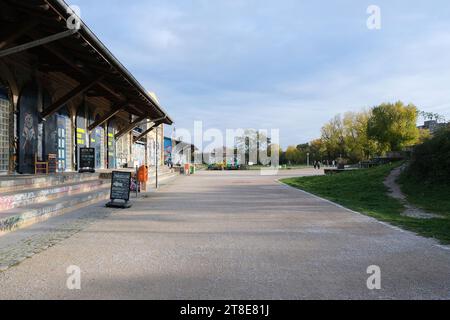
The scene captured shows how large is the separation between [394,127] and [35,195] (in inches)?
1660

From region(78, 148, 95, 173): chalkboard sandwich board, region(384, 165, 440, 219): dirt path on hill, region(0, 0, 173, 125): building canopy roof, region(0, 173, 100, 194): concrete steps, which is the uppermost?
region(0, 0, 173, 125): building canopy roof

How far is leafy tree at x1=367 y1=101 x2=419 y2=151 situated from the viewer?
43.1 metres

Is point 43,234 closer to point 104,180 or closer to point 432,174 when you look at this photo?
point 104,180

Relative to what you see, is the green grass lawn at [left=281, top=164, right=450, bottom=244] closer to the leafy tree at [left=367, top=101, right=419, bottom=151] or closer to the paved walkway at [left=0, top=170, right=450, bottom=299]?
the paved walkway at [left=0, top=170, right=450, bottom=299]

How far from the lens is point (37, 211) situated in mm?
7906

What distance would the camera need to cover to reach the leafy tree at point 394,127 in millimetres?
43094

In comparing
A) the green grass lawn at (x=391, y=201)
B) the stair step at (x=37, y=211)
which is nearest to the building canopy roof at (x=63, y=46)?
the stair step at (x=37, y=211)

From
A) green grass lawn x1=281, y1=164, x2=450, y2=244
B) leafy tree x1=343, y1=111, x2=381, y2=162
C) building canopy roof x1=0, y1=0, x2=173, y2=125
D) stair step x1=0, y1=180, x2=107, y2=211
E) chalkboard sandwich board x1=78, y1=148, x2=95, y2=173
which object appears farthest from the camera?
leafy tree x1=343, y1=111, x2=381, y2=162

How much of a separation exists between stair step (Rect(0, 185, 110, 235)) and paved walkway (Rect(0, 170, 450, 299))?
13.3 inches

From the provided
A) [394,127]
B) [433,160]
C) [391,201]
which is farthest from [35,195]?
[394,127]

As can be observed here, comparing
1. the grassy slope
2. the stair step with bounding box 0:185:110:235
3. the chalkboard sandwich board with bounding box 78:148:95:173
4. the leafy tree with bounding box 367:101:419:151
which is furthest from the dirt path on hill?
the leafy tree with bounding box 367:101:419:151

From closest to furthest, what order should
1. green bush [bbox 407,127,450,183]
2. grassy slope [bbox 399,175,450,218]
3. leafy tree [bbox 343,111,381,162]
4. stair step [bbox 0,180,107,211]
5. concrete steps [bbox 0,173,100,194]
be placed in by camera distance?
stair step [bbox 0,180,107,211] → concrete steps [bbox 0,173,100,194] → grassy slope [bbox 399,175,450,218] → green bush [bbox 407,127,450,183] → leafy tree [bbox 343,111,381,162]

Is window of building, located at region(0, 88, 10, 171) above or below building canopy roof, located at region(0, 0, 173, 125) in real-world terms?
below
